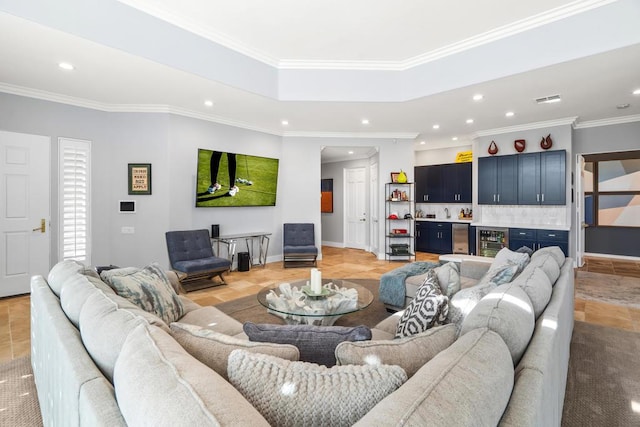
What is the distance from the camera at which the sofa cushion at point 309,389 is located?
0.83 m

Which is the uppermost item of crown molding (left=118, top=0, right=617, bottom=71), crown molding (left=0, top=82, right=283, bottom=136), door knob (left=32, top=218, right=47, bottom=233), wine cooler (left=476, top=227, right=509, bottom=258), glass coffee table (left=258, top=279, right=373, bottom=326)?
crown molding (left=118, top=0, right=617, bottom=71)

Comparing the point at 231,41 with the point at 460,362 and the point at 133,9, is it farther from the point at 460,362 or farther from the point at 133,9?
the point at 460,362

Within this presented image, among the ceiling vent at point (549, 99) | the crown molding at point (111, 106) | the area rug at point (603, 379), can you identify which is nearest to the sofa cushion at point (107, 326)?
the area rug at point (603, 379)

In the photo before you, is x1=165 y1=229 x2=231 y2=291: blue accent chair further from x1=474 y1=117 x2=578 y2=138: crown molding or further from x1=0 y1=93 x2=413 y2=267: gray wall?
x1=474 y1=117 x2=578 y2=138: crown molding

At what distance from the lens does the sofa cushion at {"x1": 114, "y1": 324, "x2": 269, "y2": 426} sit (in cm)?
67

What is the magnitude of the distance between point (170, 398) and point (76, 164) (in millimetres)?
5441

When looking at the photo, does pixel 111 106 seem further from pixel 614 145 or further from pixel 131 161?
pixel 614 145

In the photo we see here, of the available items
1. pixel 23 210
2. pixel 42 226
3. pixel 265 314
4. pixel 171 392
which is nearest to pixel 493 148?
Result: pixel 265 314

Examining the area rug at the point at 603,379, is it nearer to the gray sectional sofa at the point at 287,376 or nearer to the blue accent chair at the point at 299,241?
the gray sectional sofa at the point at 287,376

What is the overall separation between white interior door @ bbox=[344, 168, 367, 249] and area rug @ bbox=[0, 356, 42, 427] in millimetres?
7175

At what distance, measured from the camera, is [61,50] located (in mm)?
3371

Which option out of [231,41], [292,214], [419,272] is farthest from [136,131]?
[419,272]

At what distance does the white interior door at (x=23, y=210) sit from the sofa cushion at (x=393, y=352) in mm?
5315

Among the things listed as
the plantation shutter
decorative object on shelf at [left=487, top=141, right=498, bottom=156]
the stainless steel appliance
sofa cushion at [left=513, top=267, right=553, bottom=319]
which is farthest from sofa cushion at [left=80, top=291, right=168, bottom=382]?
the stainless steel appliance
